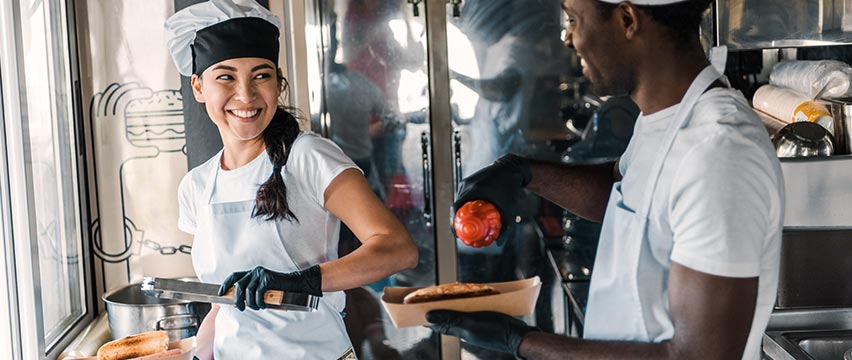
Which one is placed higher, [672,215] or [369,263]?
[672,215]

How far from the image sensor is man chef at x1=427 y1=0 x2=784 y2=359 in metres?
1.12

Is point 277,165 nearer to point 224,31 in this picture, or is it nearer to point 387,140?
point 224,31

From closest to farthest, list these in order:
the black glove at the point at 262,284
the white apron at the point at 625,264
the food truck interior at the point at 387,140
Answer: the white apron at the point at 625,264
the black glove at the point at 262,284
the food truck interior at the point at 387,140

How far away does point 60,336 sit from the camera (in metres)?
2.66

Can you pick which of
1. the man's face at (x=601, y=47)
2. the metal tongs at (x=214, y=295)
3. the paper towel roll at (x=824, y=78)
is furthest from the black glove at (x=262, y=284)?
the paper towel roll at (x=824, y=78)

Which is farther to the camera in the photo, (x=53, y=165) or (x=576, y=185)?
(x=53, y=165)

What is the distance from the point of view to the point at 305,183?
1.82 metres

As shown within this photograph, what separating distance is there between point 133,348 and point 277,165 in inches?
18.6

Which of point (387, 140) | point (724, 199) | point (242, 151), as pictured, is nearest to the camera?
point (724, 199)

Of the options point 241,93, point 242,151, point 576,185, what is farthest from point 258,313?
point 576,185

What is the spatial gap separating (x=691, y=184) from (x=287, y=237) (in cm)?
93

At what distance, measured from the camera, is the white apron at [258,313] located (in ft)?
5.90

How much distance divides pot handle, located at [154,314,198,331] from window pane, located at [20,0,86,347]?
387mm

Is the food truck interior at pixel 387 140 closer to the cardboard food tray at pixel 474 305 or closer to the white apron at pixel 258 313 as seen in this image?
the white apron at pixel 258 313
